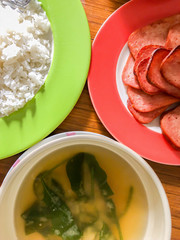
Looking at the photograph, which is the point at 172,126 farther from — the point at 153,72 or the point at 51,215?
the point at 51,215

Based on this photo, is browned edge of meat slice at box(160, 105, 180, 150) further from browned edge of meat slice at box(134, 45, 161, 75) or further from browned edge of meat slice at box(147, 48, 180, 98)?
browned edge of meat slice at box(134, 45, 161, 75)

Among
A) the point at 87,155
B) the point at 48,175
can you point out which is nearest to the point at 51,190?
the point at 48,175

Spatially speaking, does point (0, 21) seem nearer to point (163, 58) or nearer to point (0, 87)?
point (0, 87)

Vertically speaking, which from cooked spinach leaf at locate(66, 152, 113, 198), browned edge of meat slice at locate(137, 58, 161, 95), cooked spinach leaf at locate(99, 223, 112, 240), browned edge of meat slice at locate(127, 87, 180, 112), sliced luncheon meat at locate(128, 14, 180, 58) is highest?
sliced luncheon meat at locate(128, 14, 180, 58)

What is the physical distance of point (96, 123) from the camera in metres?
1.06

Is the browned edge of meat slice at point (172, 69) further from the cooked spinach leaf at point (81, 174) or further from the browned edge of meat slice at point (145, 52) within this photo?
the cooked spinach leaf at point (81, 174)

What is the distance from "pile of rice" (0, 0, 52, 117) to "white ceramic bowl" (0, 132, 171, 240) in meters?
0.23

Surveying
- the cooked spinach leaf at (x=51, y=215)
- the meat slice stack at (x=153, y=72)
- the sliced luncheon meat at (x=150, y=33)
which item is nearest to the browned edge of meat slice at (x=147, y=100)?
the meat slice stack at (x=153, y=72)

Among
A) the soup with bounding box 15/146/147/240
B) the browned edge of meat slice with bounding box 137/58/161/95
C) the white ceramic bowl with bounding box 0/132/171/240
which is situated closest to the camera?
the white ceramic bowl with bounding box 0/132/171/240

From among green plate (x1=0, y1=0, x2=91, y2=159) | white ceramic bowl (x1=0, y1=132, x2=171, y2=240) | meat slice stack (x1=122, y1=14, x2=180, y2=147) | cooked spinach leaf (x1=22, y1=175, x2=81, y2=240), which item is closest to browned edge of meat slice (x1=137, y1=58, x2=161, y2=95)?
meat slice stack (x1=122, y1=14, x2=180, y2=147)

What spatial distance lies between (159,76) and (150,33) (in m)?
Answer: 0.16

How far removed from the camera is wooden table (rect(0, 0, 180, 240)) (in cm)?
105

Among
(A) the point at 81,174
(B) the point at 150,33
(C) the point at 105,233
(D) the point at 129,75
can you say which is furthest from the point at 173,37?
(C) the point at 105,233

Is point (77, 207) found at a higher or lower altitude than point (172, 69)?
lower
